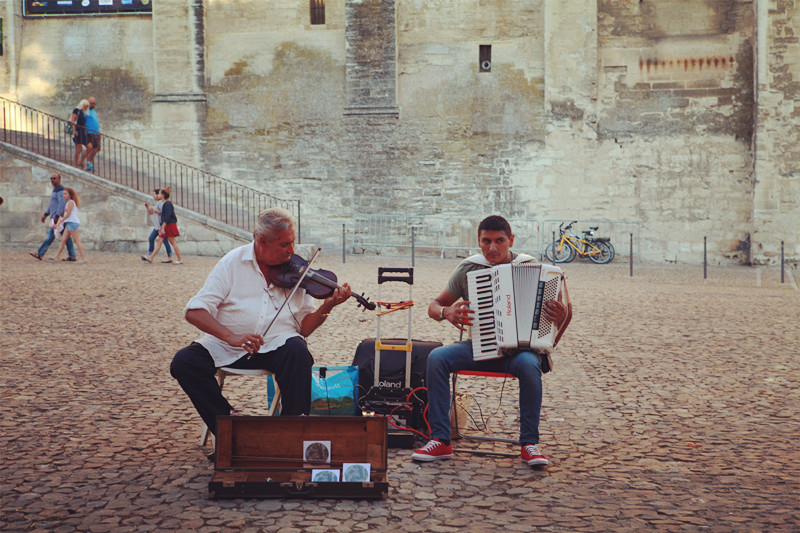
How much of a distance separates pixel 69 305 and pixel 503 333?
7.30 metres

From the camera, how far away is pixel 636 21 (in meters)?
21.2

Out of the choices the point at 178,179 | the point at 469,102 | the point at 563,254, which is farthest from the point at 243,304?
the point at 178,179

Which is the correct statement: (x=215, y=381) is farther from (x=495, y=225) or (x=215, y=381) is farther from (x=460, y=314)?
(x=495, y=225)

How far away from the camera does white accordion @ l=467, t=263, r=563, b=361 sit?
464 cm

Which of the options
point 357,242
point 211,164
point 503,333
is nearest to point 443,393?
point 503,333

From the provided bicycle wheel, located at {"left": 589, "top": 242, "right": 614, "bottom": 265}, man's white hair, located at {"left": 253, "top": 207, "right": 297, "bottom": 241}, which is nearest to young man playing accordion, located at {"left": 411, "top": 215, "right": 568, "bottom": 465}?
man's white hair, located at {"left": 253, "top": 207, "right": 297, "bottom": 241}

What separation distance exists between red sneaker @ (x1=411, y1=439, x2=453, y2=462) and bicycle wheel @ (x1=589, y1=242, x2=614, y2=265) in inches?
662

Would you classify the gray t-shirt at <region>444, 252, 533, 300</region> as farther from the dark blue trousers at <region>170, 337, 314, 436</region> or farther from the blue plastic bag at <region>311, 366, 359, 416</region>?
the dark blue trousers at <region>170, 337, 314, 436</region>

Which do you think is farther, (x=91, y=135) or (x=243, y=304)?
(x=91, y=135)

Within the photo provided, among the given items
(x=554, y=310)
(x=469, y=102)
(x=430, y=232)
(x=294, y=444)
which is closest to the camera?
(x=294, y=444)

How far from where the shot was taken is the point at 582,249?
20.8m

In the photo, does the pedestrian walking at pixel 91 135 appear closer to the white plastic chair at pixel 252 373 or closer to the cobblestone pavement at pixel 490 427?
the cobblestone pavement at pixel 490 427

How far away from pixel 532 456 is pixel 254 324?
1.66m

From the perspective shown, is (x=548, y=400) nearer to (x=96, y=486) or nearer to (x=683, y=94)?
(x=96, y=486)
